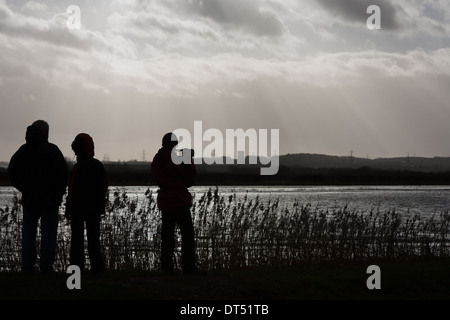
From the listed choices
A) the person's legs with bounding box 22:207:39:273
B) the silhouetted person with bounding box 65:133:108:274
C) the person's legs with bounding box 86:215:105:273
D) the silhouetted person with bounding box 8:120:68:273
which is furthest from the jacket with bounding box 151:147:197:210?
the person's legs with bounding box 22:207:39:273

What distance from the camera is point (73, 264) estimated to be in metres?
9.95

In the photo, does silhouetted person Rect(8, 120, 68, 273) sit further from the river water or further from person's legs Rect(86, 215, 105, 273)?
the river water

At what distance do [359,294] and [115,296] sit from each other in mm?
3857

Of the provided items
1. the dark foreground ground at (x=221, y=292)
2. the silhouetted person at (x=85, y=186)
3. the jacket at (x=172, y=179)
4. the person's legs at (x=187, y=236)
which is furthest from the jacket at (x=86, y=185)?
the person's legs at (x=187, y=236)

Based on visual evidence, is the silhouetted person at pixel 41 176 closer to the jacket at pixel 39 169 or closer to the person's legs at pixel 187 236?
the jacket at pixel 39 169

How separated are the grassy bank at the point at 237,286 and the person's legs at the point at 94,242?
0.59ft

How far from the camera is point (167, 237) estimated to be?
34.2 ft

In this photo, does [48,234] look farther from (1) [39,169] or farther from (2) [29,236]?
(1) [39,169]

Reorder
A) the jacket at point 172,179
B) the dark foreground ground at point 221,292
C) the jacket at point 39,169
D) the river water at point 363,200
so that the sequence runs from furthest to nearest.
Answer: the river water at point 363,200
the jacket at point 172,179
the jacket at point 39,169
the dark foreground ground at point 221,292

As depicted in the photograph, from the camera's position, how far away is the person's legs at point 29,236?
976 centimetres

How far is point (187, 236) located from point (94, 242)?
1.36m

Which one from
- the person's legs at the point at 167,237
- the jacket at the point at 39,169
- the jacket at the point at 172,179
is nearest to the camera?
the jacket at the point at 39,169

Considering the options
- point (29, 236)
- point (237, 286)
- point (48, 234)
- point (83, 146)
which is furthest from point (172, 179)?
point (29, 236)
